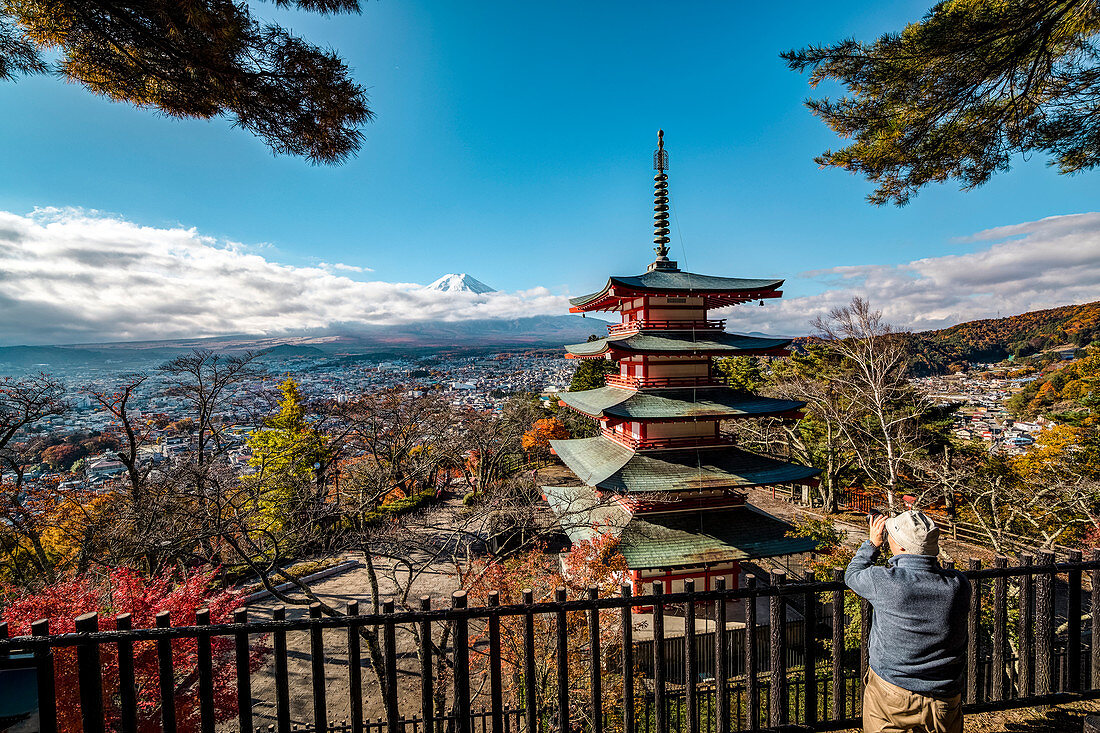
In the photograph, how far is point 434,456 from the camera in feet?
54.0

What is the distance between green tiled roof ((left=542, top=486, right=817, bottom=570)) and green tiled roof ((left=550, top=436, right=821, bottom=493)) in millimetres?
993

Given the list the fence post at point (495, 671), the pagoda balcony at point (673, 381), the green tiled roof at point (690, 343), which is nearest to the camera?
the fence post at point (495, 671)

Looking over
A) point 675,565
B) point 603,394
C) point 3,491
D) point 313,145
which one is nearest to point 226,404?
point 3,491

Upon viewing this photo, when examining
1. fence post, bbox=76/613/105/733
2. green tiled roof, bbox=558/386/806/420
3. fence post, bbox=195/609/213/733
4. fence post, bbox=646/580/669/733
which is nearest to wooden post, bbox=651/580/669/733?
fence post, bbox=646/580/669/733

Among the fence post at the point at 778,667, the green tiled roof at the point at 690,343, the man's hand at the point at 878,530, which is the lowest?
the fence post at the point at 778,667

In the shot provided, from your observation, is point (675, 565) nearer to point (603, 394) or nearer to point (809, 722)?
point (603, 394)

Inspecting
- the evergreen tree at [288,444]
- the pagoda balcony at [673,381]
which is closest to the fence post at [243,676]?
the pagoda balcony at [673,381]

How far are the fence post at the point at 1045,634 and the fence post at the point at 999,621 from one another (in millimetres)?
160

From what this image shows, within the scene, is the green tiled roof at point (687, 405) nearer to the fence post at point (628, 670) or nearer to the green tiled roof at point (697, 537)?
the green tiled roof at point (697, 537)

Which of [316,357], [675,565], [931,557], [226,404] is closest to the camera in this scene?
[931,557]

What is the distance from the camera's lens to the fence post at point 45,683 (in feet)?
6.70

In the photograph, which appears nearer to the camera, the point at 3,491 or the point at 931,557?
the point at 931,557

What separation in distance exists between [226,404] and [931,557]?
1961 cm

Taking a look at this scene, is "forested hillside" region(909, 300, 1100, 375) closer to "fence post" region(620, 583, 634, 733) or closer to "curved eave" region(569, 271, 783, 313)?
"curved eave" region(569, 271, 783, 313)
